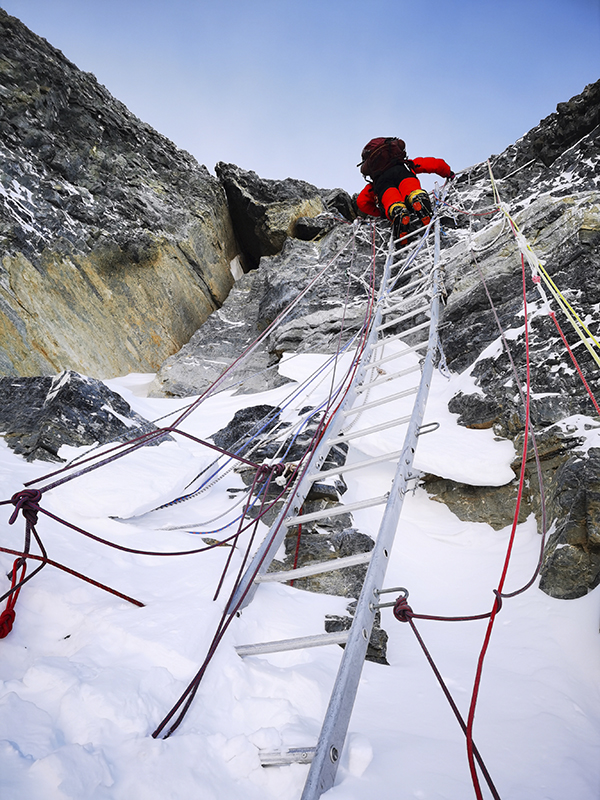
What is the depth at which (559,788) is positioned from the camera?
4.91 ft

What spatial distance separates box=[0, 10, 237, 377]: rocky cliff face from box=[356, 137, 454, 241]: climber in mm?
5072

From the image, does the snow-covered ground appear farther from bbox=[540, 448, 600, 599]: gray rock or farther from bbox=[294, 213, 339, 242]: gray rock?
bbox=[294, 213, 339, 242]: gray rock

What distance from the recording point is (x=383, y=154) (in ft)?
20.5

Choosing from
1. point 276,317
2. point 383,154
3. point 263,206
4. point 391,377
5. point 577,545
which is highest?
point 263,206

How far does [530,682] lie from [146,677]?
1.83 metres

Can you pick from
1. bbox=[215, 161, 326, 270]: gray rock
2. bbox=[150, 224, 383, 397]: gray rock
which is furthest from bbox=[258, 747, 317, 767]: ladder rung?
bbox=[215, 161, 326, 270]: gray rock

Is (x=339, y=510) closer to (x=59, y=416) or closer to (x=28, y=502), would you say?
(x=28, y=502)

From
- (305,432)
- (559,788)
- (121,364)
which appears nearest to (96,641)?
(559,788)

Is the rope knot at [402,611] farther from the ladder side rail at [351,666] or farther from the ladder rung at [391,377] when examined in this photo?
the ladder rung at [391,377]

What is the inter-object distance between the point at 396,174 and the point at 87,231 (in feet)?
18.9

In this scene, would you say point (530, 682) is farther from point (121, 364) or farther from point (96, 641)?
point (121, 364)

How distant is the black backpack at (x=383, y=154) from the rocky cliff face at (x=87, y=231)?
5079 millimetres

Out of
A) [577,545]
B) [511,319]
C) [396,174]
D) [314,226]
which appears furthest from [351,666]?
[314,226]

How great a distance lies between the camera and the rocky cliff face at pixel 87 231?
23.4 feet
